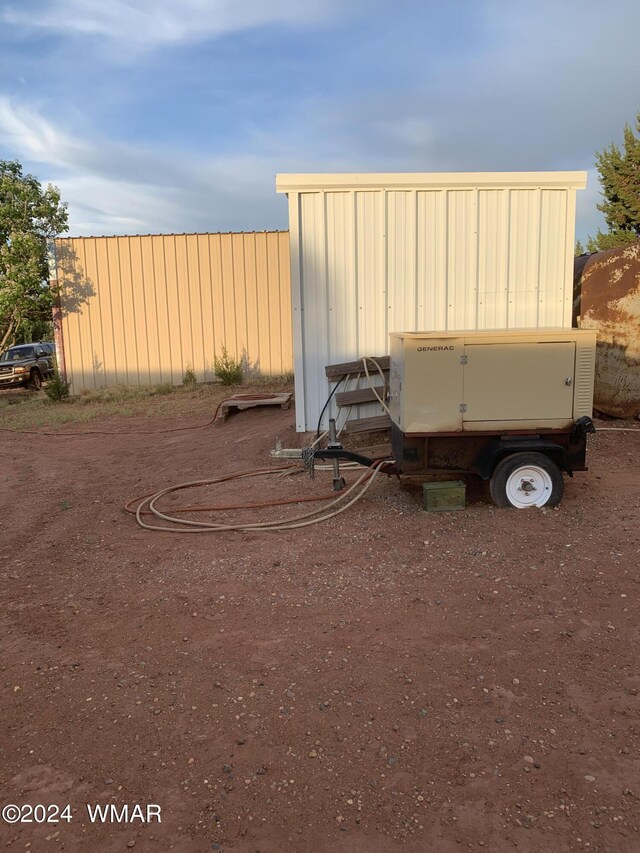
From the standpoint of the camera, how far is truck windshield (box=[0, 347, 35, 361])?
22.8 m

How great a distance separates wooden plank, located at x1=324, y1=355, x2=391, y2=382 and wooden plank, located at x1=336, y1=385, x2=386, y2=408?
24cm

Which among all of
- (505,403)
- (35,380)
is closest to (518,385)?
(505,403)

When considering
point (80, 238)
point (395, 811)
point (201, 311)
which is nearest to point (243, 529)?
point (395, 811)

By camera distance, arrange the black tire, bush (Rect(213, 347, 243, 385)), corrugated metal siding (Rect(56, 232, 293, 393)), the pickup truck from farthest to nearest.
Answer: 1. the black tire
2. the pickup truck
3. corrugated metal siding (Rect(56, 232, 293, 393))
4. bush (Rect(213, 347, 243, 385))

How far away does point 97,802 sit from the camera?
107 inches

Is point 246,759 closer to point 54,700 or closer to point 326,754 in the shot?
point 326,754

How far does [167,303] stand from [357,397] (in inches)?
476

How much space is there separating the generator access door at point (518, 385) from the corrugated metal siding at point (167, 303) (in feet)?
44.7

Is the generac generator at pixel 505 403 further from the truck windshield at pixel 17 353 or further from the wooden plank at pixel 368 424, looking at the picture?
the truck windshield at pixel 17 353

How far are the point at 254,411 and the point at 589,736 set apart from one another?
33.3ft

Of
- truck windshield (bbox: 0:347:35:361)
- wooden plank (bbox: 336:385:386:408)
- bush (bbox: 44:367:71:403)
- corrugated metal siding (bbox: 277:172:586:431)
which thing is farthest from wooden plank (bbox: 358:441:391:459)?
truck windshield (bbox: 0:347:35:361)

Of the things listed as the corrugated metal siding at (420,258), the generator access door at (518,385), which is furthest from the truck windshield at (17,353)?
the generator access door at (518,385)

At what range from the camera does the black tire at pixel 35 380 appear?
72.7 ft

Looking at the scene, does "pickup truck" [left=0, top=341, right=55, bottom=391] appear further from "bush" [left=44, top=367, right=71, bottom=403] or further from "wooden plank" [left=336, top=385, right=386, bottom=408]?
"wooden plank" [left=336, top=385, right=386, bottom=408]
